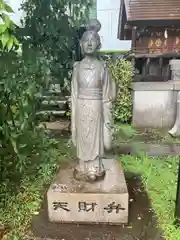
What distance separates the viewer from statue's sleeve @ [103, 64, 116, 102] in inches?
104

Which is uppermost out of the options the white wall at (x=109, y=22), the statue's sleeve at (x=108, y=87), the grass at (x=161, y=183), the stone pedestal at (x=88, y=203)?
the white wall at (x=109, y=22)

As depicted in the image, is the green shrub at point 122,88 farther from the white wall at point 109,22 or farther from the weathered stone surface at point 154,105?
the white wall at point 109,22

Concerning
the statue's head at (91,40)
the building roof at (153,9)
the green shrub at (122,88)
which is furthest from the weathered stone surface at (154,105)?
the statue's head at (91,40)

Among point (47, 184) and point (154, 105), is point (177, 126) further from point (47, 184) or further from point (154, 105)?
point (47, 184)

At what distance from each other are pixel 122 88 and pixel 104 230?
3.75 metres

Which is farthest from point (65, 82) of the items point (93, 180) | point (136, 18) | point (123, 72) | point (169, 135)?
point (93, 180)

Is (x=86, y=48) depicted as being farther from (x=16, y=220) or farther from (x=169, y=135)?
(x=169, y=135)

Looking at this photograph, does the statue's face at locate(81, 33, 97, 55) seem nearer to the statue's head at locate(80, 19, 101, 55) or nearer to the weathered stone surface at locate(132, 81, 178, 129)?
the statue's head at locate(80, 19, 101, 55)

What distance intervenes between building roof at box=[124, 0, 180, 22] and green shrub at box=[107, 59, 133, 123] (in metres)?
0.94

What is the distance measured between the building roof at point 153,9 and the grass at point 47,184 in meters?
2.70

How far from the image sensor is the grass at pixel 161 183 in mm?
2706

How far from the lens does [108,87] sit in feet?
8.75

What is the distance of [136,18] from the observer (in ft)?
17.4

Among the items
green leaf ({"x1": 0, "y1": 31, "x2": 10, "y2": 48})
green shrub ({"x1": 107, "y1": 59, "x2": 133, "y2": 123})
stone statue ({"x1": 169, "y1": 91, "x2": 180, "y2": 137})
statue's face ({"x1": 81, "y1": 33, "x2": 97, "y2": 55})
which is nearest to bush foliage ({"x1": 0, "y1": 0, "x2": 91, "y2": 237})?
green leaf ({"x1": 0, "y1": 31, "x2": 10, "y2": 48})
